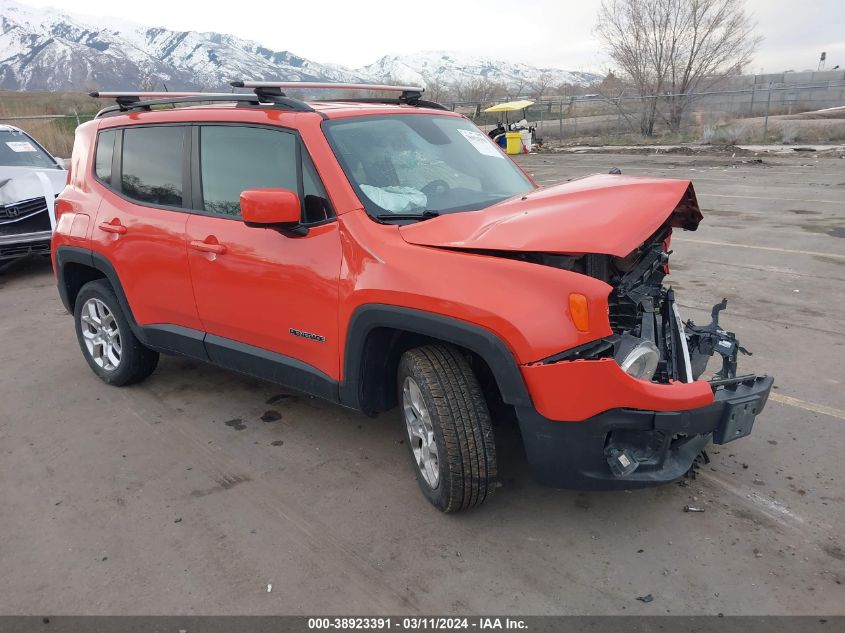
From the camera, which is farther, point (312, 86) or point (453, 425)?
point (312, 86)

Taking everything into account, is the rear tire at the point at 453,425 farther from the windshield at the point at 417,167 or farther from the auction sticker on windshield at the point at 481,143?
the auction sticker on windshield at the point at 481,143

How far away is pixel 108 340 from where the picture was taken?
4.88m

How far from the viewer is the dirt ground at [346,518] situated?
269 cm

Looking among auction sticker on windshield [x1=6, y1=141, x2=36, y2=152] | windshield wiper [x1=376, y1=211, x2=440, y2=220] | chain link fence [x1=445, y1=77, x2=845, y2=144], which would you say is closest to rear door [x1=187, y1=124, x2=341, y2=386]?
windshield wiper [x1=376, y1=211, x2=440, y2=220]

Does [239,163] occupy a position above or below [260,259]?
above

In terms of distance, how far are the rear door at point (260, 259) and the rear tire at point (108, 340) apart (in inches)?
37.9

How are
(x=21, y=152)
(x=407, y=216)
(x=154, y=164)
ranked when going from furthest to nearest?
1. (x=21, y=152)
2. (x=154, y=164)
3. (x=407, y=216)

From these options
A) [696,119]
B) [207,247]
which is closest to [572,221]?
[207,247]

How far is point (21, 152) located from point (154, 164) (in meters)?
6.25

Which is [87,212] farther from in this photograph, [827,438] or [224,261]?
[827,438]

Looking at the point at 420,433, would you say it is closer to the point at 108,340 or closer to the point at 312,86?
the point at 312,86

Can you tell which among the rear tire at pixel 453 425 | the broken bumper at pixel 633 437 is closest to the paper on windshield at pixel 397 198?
the rear tire at pixel 453 425

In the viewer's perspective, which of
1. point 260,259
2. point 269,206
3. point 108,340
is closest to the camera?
point 269,206

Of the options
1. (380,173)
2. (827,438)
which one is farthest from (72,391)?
(827,438)
